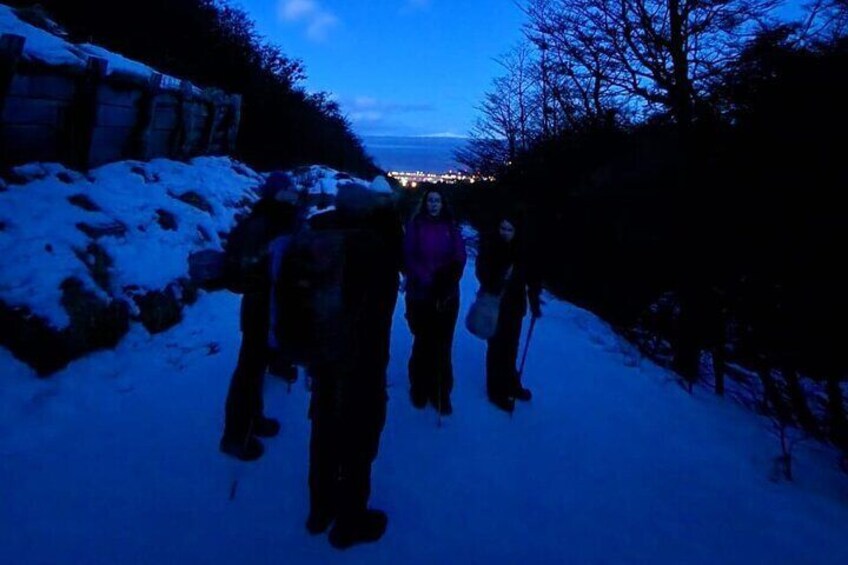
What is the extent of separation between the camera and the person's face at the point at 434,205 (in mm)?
3875

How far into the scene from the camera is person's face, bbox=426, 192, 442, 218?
3875 mm

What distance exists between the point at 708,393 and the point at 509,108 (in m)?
14.3

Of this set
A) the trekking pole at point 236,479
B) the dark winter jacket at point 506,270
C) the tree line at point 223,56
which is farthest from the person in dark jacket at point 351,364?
the tree line at point 223,56

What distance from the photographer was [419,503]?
2842 mm

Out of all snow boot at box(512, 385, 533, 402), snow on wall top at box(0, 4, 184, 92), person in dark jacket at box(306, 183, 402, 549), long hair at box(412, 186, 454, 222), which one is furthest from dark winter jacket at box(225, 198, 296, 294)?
snow on wall top at box(0, 4, 184, 92)

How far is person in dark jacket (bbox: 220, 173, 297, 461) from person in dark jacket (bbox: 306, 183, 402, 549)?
0.56 metres

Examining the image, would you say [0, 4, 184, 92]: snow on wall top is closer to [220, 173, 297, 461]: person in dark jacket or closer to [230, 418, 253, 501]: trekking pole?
[220, 173, 297, 461]: person in dark jacket

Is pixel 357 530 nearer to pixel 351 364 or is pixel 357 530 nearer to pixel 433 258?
pixel 351 364

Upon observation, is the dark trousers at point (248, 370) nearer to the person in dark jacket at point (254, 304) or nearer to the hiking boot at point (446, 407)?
the person in dark jacket at point (254, 304)

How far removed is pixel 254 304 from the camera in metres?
2.88

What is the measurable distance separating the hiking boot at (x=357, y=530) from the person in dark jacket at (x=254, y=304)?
34.5 inches

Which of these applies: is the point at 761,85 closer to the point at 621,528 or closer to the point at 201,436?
the point at 621,528

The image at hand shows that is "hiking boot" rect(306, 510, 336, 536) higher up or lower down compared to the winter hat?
lower down

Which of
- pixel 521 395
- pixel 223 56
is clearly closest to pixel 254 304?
pixel 521 395
